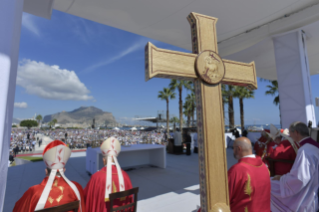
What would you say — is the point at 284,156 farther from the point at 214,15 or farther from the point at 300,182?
the point at 214,15

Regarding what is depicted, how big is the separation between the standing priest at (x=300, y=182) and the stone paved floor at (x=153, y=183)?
1.53 meters

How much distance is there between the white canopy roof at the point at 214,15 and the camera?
5547 millimetres

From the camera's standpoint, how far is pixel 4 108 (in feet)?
4.20

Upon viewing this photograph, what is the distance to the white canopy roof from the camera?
555 cm

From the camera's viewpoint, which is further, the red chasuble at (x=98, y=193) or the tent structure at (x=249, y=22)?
the tent structure at (x=249, y=22)

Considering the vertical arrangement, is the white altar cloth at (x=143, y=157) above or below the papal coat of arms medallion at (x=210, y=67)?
A: below

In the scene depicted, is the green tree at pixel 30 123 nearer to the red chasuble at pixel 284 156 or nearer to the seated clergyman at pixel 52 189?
the seated clergyman at pixel 52 189

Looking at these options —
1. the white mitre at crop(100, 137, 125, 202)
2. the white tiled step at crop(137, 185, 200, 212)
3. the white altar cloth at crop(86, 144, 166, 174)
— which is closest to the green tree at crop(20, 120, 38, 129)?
the white altar cloth at crop(86, 144, 166, 174)

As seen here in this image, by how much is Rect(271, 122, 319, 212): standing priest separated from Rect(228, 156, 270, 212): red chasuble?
107 centimetres

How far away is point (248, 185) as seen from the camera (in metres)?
1.88

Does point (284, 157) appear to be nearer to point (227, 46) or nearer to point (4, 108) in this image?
point (4, 108)

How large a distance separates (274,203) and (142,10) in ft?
19.8

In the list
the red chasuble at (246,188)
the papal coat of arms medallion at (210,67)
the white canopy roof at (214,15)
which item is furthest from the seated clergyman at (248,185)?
the white canopy roof at (214,15)

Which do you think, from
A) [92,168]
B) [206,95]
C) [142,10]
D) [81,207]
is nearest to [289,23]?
[142,10]
